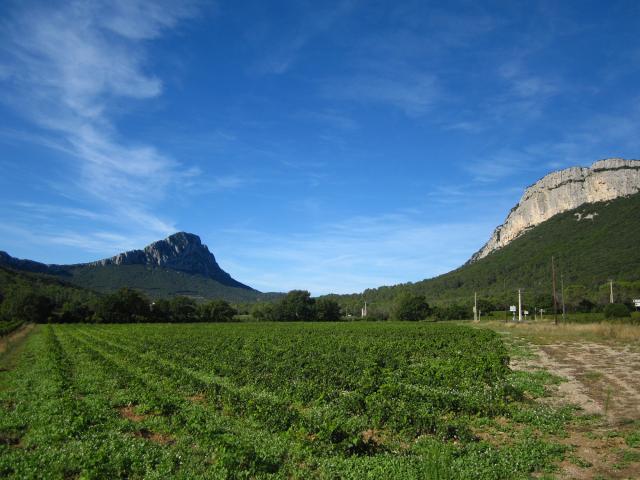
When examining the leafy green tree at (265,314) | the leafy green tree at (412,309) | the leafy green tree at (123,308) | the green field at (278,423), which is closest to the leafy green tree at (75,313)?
the leafy green tree at (123,308)

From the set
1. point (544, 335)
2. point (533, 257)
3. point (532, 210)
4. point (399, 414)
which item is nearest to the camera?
point (399, 414)

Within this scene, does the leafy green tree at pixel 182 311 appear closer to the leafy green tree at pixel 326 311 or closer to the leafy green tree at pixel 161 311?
the leafy green tree at pixel 161 311

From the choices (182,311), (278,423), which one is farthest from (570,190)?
(278,423)

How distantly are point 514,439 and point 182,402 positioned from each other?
11.7 meters

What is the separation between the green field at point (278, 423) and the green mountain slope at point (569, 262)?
85.4 m

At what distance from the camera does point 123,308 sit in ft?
388

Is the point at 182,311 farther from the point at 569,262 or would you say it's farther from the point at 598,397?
the point at 598,397

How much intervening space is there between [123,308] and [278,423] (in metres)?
116

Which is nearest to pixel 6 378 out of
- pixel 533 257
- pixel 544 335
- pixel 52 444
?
pixel 52 444

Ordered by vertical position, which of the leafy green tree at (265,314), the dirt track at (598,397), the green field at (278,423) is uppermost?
the leafy green tree at (265,314)

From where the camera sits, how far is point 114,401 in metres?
17.5

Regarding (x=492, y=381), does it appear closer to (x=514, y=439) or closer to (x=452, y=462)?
(x=514, y=439)

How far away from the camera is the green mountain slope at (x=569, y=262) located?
96.1 meters

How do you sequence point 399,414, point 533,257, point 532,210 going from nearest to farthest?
point 399,414, point 533,257, point 532,210
